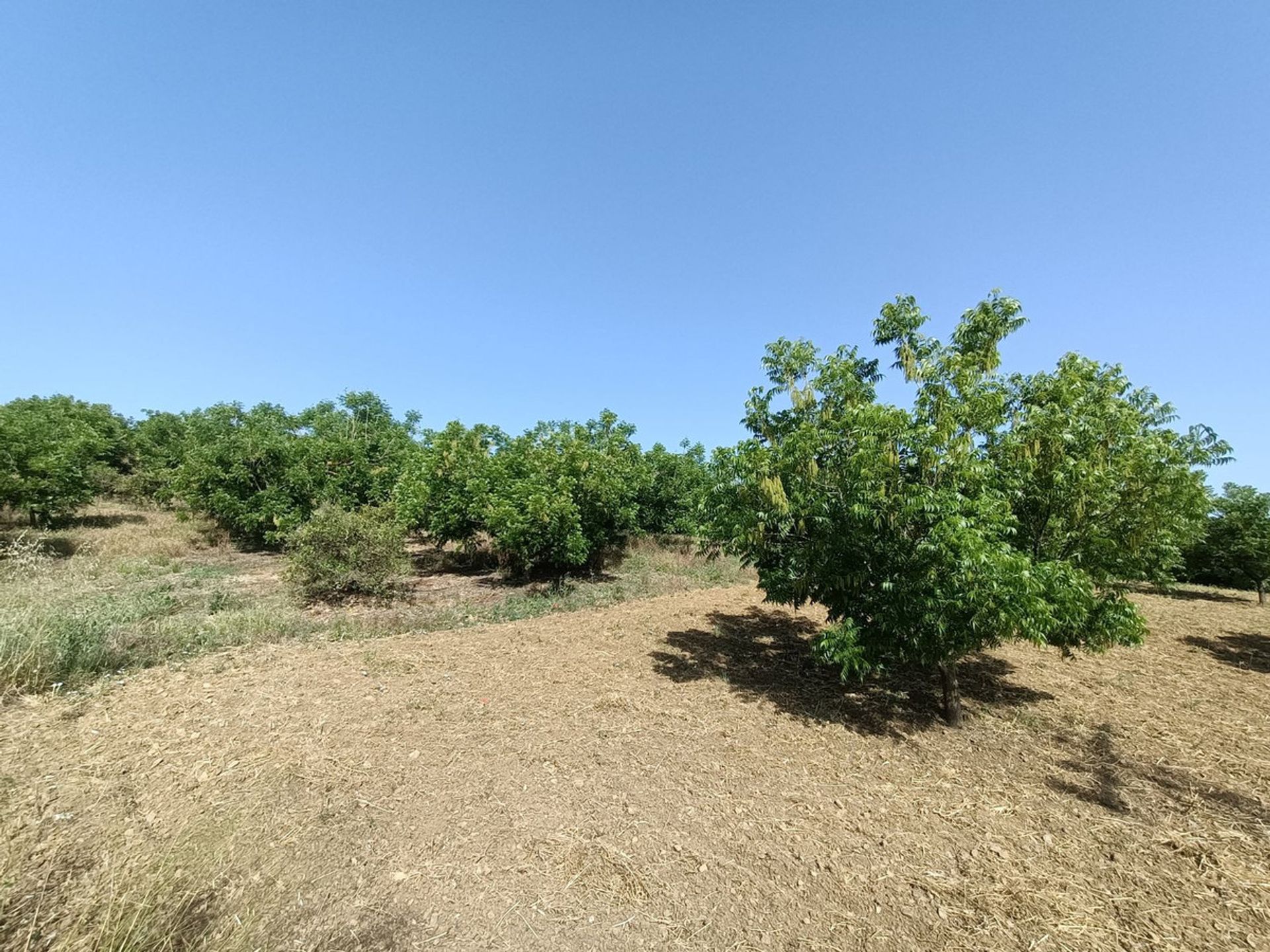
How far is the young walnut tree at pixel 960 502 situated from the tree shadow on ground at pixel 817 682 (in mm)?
747

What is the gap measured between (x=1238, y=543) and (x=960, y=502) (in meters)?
16.2

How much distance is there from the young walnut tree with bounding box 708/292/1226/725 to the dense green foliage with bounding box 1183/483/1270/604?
37.8 feet

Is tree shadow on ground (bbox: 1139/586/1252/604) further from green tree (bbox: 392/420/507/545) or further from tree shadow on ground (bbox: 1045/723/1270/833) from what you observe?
green tree (bbox: 392/420/507/545)

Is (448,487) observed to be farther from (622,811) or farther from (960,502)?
(960,502)

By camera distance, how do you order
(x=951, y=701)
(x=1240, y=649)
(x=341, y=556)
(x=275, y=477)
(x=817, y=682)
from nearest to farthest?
(x=951, y=701) < (x=817, y=682) < (x=1240, y=649) < (x=341, y=556) < (x=275, y=477)

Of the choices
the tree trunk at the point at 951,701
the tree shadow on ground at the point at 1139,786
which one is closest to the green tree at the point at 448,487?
the tree trunk at the point at 951,701

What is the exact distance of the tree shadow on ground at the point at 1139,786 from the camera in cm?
419

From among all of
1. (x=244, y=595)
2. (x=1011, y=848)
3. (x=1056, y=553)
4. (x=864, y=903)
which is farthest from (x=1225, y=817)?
(x=244, y=595)

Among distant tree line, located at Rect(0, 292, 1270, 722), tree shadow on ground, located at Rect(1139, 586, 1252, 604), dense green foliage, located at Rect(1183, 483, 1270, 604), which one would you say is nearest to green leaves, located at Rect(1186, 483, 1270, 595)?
dense green foliage, located at Rect(1183, 483, 1270, 604)

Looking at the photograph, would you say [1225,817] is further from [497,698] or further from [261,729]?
[261,729]

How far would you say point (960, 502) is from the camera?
4.50m

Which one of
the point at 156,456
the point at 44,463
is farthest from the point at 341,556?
the point at 156,456

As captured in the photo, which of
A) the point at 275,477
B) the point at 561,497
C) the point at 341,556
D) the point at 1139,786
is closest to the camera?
the point at 1139,786

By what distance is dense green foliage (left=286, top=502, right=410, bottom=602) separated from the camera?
10.4 m
